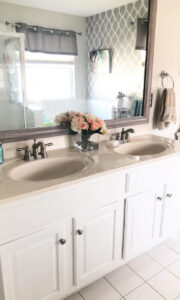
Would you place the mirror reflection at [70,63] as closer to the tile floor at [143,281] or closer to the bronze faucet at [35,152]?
the bronze faucet at [35,152]

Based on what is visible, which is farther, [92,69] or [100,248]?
[92,69]

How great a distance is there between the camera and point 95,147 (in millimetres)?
1768

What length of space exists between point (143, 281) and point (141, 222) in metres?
0.42

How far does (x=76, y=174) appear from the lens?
132 centimetres

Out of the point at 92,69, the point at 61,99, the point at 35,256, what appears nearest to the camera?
the point at 35,256

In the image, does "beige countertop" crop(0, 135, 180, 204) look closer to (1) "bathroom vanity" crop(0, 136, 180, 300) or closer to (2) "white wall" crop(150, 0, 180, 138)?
(1) "bathroom vanity" crop(0, 136, 180, 300)

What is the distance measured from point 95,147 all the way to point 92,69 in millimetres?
611

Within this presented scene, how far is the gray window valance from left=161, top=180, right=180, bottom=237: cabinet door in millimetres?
1247

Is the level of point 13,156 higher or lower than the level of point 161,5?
lower

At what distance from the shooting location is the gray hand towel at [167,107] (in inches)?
88.1

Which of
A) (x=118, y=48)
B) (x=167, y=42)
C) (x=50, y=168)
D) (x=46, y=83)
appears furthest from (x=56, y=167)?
(x=167, y=42)

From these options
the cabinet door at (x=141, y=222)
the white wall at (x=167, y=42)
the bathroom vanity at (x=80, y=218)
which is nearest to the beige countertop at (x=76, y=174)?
the bathroom vanity at (x=80, y=218)


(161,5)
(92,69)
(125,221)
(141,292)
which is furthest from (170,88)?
(141,292)

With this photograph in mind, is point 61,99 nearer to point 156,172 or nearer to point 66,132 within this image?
point 66,132
